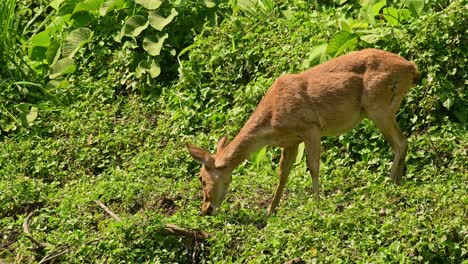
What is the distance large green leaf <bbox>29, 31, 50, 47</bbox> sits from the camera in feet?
47.5

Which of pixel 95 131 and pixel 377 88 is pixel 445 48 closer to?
pixel 377 88

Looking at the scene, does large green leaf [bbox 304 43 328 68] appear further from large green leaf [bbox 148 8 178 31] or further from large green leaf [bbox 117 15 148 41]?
large green leaf [bbox 117 15 148 41]

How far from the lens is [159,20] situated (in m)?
13.7

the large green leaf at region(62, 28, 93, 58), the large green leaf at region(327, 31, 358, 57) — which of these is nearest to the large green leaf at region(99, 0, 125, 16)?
the large green leaf at region(62, 28, 93, 58)

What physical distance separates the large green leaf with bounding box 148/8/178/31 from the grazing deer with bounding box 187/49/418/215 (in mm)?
3430

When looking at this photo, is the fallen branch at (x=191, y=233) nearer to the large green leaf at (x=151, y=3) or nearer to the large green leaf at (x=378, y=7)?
→ the large green leaf at (x=378, y=7)

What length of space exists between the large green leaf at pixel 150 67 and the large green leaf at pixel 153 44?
0.12 meters

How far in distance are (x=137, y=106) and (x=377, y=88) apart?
386 cm

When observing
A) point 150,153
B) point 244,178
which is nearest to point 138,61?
point 150,153

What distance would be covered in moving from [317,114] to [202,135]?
83.5 inches

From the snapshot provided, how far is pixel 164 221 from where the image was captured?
376 inches

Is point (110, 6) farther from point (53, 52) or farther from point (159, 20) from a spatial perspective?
point (53, 52)

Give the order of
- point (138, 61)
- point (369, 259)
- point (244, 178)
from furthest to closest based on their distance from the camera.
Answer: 1. point (138, 61)
2. point (244, 178)
3. point (369, 259)

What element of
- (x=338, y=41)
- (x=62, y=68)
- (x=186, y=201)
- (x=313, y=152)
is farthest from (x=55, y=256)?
(x=62, y=68)
